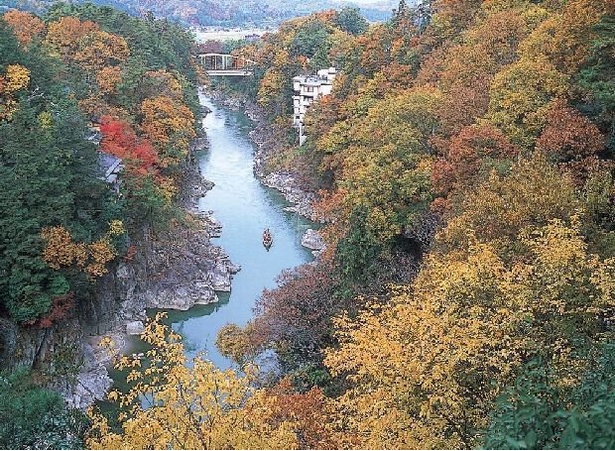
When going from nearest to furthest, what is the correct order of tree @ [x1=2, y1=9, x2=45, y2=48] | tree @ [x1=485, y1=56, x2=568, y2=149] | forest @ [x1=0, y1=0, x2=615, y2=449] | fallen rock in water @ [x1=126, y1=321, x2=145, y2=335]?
forest @ [x1=0, y1=0, x2=615, y2=449] → tree @ [x1=485, y1=56, x2=568, y2=149] → fallen rock in water @ [x1=126, y1=321, x2=145, y2=335] → tree @ [x1=2, y1=9, x2=45, y2=48]

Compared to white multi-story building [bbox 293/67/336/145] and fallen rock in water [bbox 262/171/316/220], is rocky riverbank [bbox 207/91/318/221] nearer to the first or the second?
fallen rock in water [bbox 262/171/316/220]

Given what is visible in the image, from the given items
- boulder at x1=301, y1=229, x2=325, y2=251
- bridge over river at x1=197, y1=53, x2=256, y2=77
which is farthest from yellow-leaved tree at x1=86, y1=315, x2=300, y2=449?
bridge over river at x1=197, y1=53, x2=256, y2=77

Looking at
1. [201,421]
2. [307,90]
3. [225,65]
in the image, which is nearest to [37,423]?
[201,421]

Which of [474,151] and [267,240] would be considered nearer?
[474,151]

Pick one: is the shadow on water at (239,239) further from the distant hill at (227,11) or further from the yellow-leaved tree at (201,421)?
the distant hill at (227,11)

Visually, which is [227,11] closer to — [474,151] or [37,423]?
[474,151]

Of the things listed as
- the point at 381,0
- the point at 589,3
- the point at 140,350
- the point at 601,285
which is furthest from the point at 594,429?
the point at 381,0
